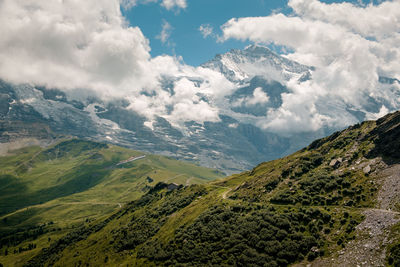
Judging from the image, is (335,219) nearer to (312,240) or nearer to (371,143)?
(312,240)

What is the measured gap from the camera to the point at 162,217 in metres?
167

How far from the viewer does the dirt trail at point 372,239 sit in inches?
2633

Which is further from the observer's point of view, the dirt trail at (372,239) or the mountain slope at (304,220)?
the mountain slope at (304,220)

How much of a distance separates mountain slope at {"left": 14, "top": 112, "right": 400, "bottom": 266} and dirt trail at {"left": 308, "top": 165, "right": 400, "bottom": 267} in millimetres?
232

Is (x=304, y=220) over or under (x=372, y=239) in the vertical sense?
over

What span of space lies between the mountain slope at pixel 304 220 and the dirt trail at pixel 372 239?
0.23 meters

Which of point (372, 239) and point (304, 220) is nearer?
point (372, 239)

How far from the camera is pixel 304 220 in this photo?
90812 millimetres

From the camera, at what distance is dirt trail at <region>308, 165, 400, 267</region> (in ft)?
219

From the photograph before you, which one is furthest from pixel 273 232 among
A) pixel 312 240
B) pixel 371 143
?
pixel 371 143

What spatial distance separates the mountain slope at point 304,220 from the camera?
249 ft

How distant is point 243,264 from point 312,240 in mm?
20830

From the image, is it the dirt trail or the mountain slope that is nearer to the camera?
the dirt trail

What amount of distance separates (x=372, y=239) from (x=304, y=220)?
21.7m
